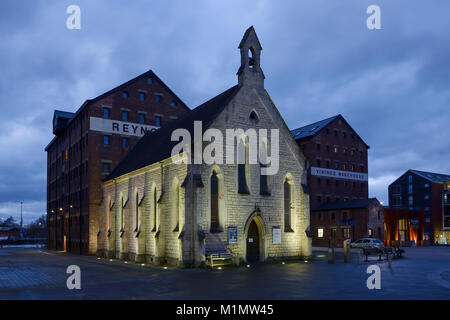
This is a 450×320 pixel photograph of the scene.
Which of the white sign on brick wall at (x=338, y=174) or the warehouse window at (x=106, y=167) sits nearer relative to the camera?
the warehouse window at (x=106, y=167)

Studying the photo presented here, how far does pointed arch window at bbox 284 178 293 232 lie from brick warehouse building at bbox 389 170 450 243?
45508 mm

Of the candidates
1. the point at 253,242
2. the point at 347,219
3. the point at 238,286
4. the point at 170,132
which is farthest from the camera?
the point at 347,219

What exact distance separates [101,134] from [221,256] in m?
23.8

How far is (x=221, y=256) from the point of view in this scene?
25.5 m

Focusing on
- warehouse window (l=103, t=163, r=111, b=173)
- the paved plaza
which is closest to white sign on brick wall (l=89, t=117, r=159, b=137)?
warehouse window (l=103, t=163, r=111, b=173)

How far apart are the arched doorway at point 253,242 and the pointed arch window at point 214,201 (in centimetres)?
333

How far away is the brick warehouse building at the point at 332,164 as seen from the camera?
60281mm

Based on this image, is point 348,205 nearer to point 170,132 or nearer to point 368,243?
point 368,243

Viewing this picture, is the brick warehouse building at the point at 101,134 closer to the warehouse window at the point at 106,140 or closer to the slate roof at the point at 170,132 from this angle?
the warehouse window at the point at 106,140

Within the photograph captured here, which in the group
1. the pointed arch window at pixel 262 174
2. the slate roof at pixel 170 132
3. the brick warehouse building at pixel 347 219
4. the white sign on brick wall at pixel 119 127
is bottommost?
the brick warehouse building at pixel 347 219

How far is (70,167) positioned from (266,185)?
31.5 m

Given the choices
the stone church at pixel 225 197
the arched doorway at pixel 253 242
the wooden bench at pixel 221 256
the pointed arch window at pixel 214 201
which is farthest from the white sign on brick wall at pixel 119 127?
the wooden bench at pixel 221 256

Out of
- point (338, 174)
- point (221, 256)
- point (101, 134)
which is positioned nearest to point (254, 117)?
point (221, 256)

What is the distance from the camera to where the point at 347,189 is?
64.2 m
